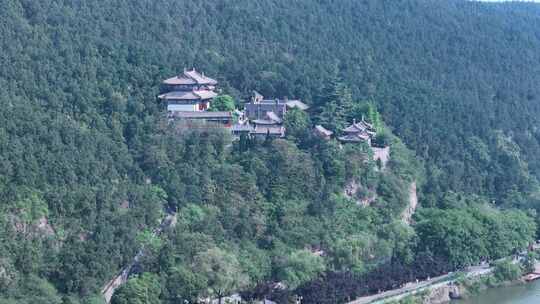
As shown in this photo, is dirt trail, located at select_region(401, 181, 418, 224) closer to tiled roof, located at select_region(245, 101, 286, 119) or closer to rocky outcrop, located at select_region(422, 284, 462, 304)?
rocky outcrop, located at select_region(422, 284, 462, 304)

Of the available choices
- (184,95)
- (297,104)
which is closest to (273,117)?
(297,104)

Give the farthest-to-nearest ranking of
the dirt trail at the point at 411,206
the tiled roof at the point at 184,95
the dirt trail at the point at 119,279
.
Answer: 1. the tiled roof at the point at 184,95
2. the dirt trail at the point at 411,206
3. the dirt trail at the point at 119,279

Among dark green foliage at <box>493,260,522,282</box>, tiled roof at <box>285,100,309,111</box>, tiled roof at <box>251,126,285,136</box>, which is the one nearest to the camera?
dark green foliage at <box>493,260,522,282</box>

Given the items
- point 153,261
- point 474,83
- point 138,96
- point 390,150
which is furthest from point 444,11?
point 153,261

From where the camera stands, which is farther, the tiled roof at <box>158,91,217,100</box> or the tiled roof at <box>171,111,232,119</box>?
the tiled roof at <box>158,91,217,100</box>

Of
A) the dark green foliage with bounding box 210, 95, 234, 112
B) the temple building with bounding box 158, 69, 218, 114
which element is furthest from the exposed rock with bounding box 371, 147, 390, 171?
the temple building with bounding box 158, 69, 218, 114

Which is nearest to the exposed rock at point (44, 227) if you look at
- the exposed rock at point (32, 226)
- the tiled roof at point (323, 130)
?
the exposed rock at point (32, 226)

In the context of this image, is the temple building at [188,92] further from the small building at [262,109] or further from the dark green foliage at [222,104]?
the small building at [262,109]
